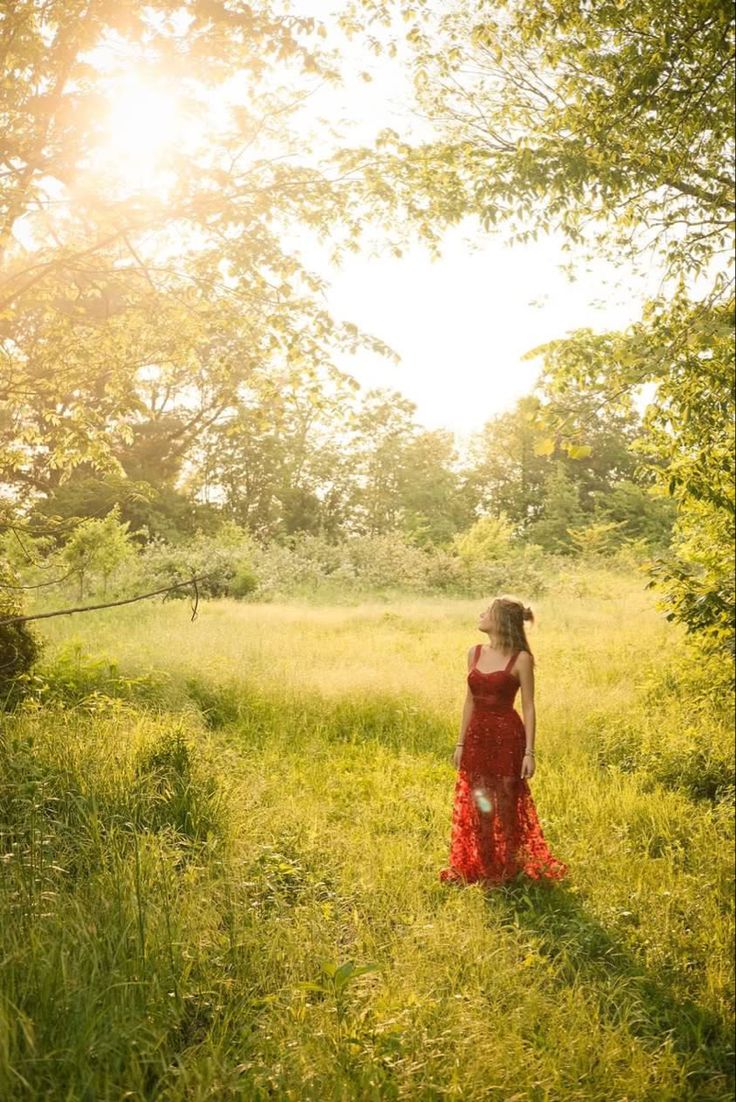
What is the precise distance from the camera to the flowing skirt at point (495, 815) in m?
4.74

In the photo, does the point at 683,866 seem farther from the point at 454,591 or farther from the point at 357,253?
the point at 454,591

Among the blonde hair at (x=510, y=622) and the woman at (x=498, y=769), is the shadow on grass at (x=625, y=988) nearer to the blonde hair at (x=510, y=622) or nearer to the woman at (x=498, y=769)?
the woman at (x=498, y=769)

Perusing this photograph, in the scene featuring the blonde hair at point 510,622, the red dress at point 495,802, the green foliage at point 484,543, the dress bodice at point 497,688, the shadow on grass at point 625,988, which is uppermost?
the green foliage at point 484,543

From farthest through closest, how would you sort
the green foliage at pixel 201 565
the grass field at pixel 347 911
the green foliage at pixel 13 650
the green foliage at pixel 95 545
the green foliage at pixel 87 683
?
1. the green foliage at pixel 201 565
2. the green foliage at pixel 95 545
3. the green foliage at pixel 87 683
4. the green foliage at pixel 13 650
5. the grass field at pixel 347 911

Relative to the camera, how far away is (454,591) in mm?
26516

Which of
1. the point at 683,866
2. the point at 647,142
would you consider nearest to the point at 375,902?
the point at 683,866

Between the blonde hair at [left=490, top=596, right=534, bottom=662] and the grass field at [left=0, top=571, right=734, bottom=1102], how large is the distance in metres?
1.02

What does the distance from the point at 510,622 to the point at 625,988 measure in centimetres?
221

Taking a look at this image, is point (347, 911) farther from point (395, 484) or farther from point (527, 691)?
point (395, 484)

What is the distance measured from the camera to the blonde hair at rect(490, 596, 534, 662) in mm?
4941

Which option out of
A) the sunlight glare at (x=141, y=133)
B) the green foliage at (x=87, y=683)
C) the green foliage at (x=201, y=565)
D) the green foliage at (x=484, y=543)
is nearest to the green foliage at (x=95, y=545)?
the green foliage at (x=87, y=683)

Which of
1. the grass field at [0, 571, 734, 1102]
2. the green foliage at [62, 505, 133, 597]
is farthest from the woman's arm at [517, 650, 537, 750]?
the green foliage at [62, 505, 133, 597]

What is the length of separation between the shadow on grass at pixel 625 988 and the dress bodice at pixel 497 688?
45.6 inches

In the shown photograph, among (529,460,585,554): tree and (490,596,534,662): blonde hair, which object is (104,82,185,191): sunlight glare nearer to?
(490,596,534,662): blonde hair
